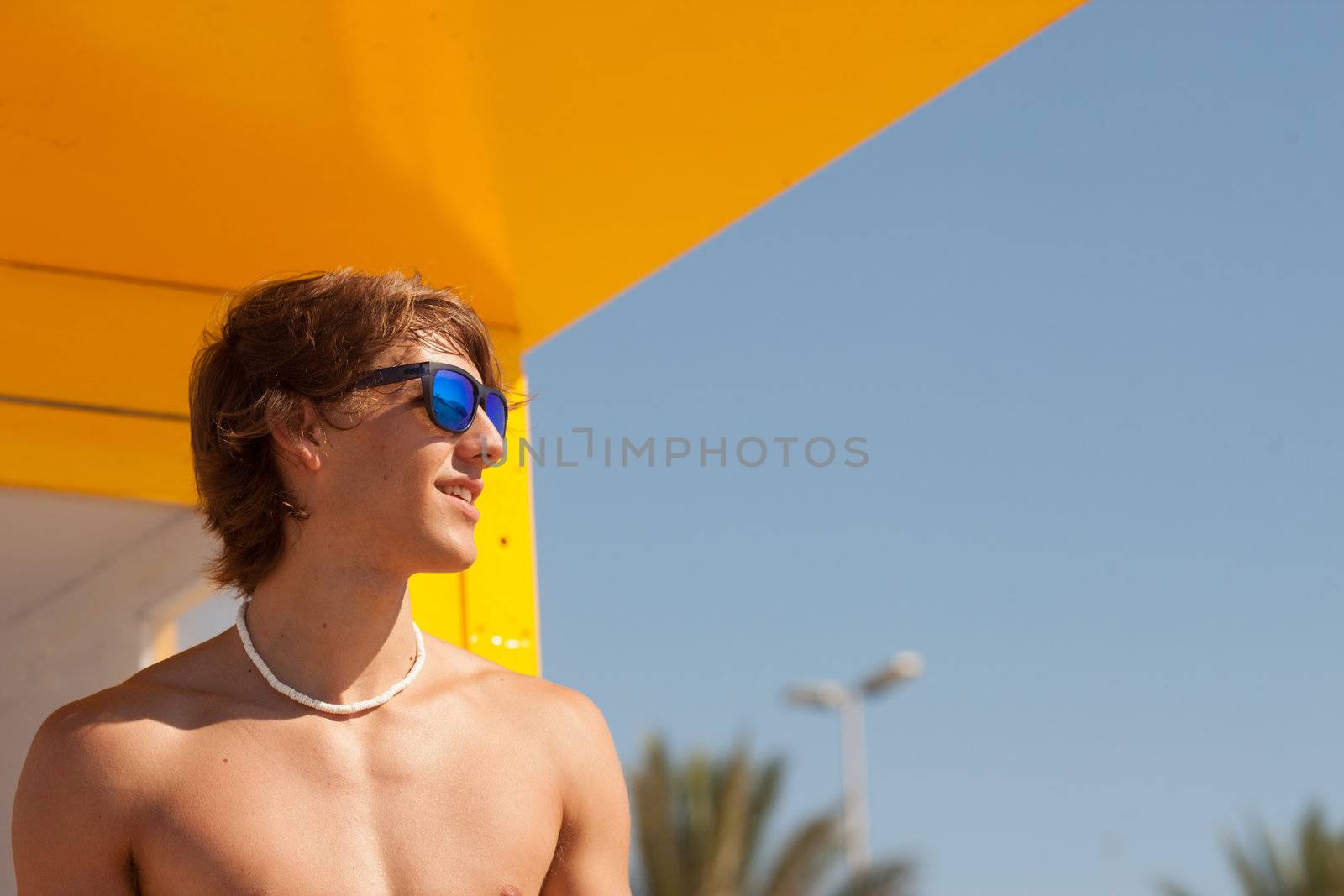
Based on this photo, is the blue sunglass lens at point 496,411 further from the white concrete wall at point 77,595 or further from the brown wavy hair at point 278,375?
the white concrete wall at point 77,595

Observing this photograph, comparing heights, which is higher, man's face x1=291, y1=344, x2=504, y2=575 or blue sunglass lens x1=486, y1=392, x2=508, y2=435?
blue sunglass lens x1=486, y1=392, x2=508, y2=435

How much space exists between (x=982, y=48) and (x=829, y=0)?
41cm

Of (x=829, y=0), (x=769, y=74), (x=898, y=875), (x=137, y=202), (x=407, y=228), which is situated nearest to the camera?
(x=829, y=0)

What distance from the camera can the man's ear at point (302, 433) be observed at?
10.1 feet

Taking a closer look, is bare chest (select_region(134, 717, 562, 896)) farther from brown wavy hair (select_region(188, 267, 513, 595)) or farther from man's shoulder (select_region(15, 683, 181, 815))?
brown wavy hair (select_region(188, 267, 513, 595))

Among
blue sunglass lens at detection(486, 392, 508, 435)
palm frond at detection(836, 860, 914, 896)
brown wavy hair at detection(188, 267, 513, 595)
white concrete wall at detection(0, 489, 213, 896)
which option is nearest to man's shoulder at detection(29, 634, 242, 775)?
brown wavy hair at detection(188, 267, 513, 595)

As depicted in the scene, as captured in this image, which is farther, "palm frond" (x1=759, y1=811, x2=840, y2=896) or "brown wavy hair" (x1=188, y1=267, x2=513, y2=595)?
"palm frond" (x1=759, y1=811, x2=840, y2=896)

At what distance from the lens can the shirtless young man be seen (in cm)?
278

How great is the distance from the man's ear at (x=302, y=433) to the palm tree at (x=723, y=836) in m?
14.8

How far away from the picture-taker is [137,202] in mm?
3938

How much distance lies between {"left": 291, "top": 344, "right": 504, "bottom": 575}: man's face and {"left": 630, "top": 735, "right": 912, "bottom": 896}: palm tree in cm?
1473

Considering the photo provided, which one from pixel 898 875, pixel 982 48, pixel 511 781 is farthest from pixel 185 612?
pixel 898 875

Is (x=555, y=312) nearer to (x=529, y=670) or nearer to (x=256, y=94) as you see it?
(x=529, y=670)

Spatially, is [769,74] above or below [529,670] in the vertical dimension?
above
